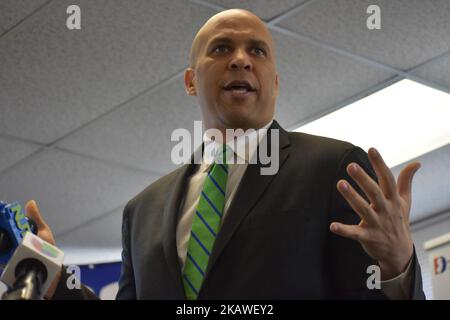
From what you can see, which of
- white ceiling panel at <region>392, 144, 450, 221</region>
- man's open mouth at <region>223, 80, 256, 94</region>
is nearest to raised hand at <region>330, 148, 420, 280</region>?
man's open mouth at <region>223, 80, 256, 94</region>

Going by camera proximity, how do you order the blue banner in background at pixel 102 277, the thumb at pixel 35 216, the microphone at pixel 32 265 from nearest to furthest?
the microphone at pixel 32 265 → the thumb at pixel 35 216 → the blue banner in background at pixel 102 277

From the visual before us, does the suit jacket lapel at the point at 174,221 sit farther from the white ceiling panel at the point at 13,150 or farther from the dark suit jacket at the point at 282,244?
the white ceiling panel at the point at 13,150

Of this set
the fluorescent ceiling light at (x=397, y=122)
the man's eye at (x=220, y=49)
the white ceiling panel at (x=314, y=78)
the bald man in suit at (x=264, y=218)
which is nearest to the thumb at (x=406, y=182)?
the bald man in suit at (x=264, y=218)

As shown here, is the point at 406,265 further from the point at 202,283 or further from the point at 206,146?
the point at 206,146

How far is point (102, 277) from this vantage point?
4.79 meters

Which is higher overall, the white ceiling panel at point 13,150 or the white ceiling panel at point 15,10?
the white ceiling panel at point 13,150

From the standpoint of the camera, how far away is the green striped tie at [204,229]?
4.41 feet

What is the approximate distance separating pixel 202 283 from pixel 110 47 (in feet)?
6.15

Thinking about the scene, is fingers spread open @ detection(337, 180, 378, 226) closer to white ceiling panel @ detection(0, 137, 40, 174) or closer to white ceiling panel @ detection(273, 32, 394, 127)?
white ceiling panel @ detection(273, 32, 394, 127)

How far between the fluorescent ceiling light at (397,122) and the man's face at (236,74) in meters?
1.79

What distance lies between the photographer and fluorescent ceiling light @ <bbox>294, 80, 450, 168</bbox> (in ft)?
11.4

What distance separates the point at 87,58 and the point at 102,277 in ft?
6.53

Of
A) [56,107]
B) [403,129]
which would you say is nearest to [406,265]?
[56,107]

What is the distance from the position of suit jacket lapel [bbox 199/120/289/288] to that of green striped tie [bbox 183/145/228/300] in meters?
0.04
